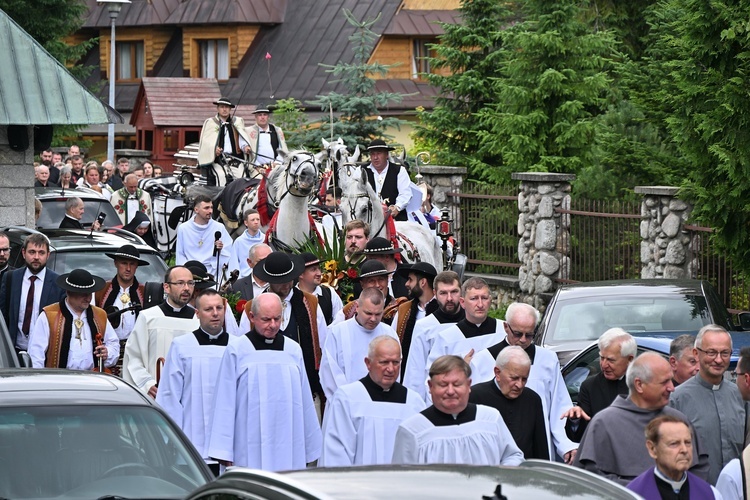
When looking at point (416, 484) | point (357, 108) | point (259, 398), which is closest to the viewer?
point (416, 484)

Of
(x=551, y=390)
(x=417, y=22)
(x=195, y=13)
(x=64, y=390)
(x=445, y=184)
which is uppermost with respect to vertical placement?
(x=195, y=13)

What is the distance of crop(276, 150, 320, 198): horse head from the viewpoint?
1682 centimetres

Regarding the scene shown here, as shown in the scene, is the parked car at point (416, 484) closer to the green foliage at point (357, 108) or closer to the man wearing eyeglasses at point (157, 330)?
the man wearing eyeglasses at point (157, 330)

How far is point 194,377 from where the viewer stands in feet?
32.9

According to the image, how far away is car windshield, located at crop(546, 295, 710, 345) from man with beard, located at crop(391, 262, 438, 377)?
5.87ft

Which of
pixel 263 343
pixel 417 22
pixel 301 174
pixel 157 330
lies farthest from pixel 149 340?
pixel 417 22

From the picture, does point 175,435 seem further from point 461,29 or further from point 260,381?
point 461,29

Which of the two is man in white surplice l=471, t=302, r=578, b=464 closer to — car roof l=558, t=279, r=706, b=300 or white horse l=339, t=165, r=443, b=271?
car roof l=558, t=279, r=706, b=300

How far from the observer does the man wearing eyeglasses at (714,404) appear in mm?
8109

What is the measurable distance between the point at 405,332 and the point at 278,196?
7495mm

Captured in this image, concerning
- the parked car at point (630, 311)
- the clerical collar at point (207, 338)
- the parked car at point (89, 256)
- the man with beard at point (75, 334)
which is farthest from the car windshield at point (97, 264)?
the clerical collar at point (207, 338)

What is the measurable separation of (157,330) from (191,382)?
0.92 metres

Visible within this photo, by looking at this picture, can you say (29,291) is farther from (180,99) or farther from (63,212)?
(180,99)

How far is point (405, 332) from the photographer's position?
11.4m
